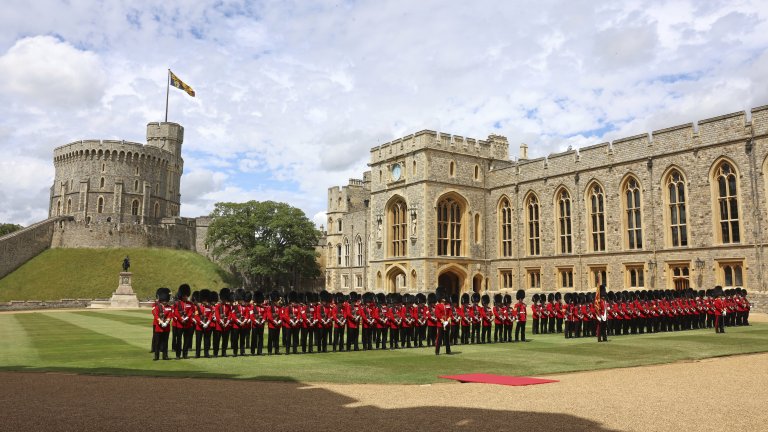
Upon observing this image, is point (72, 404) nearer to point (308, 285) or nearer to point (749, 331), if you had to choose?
point (749, 331)

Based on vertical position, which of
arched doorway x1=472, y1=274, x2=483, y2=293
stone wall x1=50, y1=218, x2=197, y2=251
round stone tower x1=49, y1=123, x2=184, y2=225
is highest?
round stone tower x1=49, y1=123, x2=184, y2=225

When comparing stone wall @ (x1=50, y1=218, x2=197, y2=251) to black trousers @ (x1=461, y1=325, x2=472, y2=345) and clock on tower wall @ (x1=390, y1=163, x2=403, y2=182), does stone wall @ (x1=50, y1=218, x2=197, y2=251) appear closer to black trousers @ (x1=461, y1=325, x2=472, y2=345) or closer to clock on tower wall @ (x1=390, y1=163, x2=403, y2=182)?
clock on tower wall @ (x1=390, y1=163, x2=403, y2=182)

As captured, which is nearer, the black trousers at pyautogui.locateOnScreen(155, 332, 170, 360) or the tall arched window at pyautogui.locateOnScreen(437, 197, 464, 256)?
the black trousers at pyautogui.locateOnScreen(155, 332, 170, 360)

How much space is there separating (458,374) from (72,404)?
261 inches

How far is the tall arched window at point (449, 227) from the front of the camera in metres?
37.8

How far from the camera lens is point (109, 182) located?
73.0m

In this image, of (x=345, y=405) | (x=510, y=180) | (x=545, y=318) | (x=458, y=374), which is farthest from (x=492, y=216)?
(x=345, y=405)

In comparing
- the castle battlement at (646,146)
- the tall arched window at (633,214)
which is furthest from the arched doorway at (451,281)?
the tall arched window at (633,214)

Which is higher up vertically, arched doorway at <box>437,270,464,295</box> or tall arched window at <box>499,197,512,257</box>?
tall arched window at <box>499,197,512,257</box>

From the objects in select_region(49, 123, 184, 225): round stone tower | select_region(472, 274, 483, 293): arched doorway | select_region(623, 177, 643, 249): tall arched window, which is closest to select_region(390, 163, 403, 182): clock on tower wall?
select_region(472, 274, 483, 293): arched doorway

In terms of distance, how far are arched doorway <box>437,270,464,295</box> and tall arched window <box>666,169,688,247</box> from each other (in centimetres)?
1367

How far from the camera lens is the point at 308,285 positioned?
214ft

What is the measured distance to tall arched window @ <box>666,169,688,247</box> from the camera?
2880 centimetres

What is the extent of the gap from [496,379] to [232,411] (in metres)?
4.88
